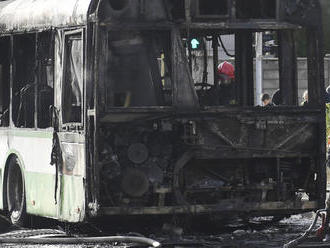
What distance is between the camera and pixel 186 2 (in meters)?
13.3

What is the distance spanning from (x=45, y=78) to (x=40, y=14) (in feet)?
2.34

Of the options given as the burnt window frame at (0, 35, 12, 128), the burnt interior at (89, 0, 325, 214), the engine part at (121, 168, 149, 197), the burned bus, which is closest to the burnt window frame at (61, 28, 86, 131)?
the burned bus

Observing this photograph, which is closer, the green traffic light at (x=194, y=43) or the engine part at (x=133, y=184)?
the engine part at (x=133, y=184)

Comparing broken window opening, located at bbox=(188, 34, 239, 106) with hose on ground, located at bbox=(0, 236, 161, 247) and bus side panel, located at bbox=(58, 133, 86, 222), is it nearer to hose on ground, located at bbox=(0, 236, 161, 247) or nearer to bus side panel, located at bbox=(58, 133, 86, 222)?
bus side panel, located at bbox=(58, 133, 86, 222)

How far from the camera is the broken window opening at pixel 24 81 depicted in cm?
1498

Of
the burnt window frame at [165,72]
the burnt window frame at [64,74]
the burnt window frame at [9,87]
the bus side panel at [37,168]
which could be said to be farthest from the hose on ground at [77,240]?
the burnt window frame at [9,87]

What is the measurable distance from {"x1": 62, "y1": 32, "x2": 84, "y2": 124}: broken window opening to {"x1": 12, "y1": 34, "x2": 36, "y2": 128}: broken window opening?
121 centimetres

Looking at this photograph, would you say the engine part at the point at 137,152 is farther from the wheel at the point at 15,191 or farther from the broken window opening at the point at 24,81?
the wheel at the point at 15,191

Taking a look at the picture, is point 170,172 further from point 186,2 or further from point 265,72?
point 265,72

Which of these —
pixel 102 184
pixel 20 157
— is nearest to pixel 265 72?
pixel 20 157

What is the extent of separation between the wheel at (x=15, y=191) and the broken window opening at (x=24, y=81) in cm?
59

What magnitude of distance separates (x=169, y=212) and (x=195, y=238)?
0.71 m

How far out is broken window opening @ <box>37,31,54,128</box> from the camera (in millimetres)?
14258

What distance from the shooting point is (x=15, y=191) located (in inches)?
622
